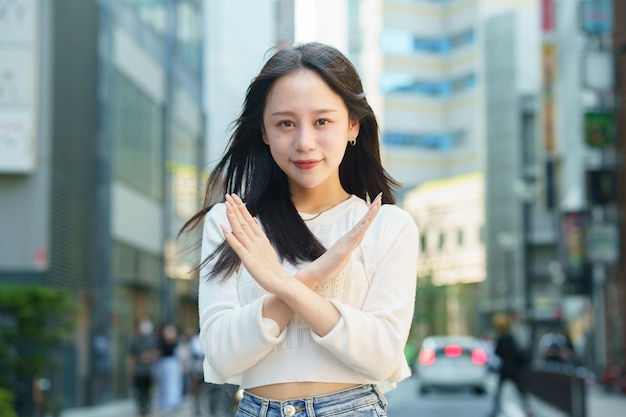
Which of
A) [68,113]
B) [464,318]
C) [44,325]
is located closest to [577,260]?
[68,113]

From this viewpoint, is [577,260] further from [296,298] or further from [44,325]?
[296,298]

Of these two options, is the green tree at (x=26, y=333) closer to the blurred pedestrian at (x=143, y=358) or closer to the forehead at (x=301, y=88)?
the blurred pedestrian at (x=143, y=358)

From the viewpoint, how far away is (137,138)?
32.8 meters

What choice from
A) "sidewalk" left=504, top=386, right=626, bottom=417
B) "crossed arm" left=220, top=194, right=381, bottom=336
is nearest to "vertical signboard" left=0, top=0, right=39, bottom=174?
"sidewalk" left=504, top=386, right=626, bottom=417

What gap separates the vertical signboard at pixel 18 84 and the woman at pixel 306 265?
2108cm

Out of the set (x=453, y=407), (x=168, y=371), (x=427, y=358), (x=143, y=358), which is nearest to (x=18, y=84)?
(x=143, y=358)

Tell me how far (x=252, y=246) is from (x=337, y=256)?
18 cm

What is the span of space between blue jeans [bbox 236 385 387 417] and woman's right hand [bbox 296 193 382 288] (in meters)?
0.26

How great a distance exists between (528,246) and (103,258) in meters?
60.9

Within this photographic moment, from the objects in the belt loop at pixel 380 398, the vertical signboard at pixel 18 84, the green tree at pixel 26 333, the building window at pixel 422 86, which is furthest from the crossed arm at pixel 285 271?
the building window at pixel 422 86

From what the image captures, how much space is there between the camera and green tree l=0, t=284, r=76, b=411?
17.8 meters

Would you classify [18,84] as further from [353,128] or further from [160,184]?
[353,128]

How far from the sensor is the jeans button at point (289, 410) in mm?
2820

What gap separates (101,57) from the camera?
95.2 ft
